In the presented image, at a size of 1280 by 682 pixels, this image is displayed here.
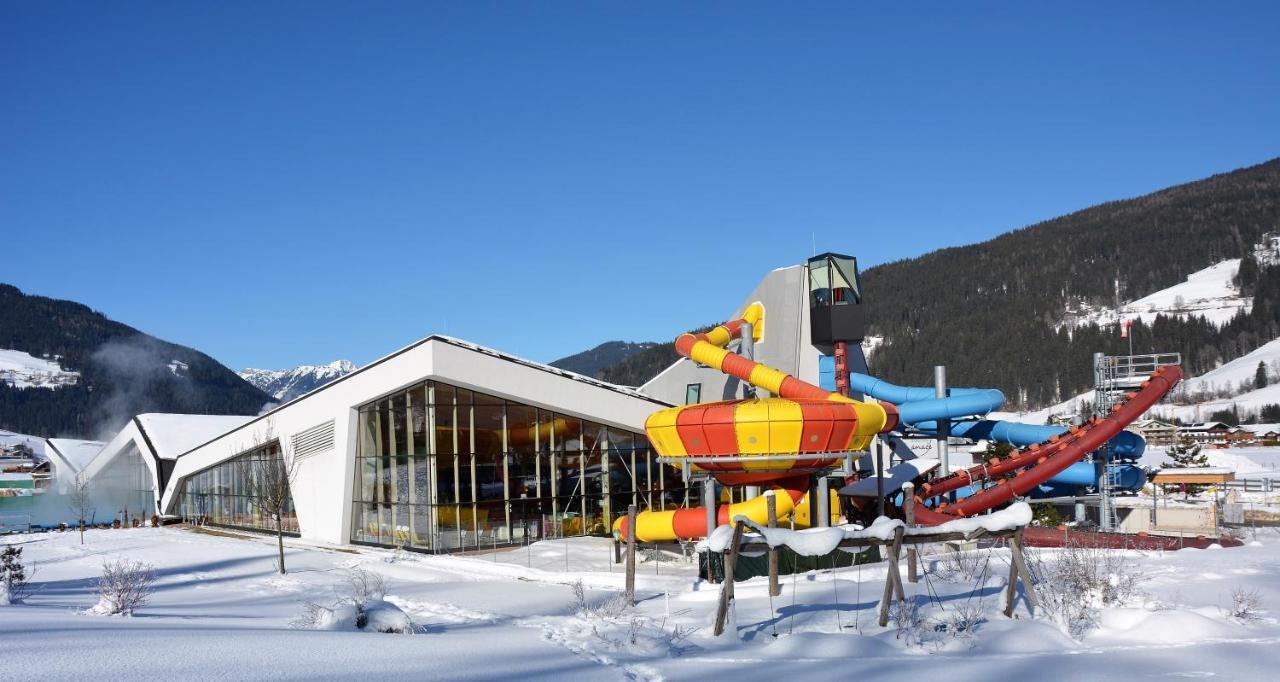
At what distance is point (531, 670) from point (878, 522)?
5.62m

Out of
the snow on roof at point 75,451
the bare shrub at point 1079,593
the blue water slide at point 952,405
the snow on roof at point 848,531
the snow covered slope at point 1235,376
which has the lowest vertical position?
the bare shrub at point 1079,593

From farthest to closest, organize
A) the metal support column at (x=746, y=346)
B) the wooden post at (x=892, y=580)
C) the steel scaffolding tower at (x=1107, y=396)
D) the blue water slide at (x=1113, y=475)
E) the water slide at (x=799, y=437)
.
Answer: the metal support column at (x=746, y=346), the blue water slide at (x=1113, y=475), the steel scaffolding tower at (x=1107, y=396), the water slide at (x=799, y=437), the wooden post at (x=892, y=580)

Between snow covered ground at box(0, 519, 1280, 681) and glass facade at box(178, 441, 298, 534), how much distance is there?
13217mm

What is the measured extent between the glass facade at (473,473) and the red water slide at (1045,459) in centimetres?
1034

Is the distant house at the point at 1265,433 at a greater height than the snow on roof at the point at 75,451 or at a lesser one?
lesser

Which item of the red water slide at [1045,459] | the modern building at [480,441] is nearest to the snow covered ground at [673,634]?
the red water slide at [1045,459]

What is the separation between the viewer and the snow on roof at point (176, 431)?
43.8 m

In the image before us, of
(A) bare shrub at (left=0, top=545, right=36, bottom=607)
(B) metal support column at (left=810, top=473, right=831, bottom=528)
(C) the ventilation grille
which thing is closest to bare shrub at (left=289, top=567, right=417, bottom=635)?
(A) bare shrub at (left=0, top=545, right=36, bottom=607)

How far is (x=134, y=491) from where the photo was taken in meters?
48.8

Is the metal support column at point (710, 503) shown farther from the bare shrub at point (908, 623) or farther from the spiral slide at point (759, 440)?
the bare shrub at point (908, 623)

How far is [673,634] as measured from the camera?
12.7 m

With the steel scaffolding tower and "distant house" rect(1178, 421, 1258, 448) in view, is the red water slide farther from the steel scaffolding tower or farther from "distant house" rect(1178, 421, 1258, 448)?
"distant house" rect(1178, 421, 1258, 448)

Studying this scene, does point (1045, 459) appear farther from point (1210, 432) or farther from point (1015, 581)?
point (1210, 432)

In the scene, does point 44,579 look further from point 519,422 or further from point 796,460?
point 796,460
